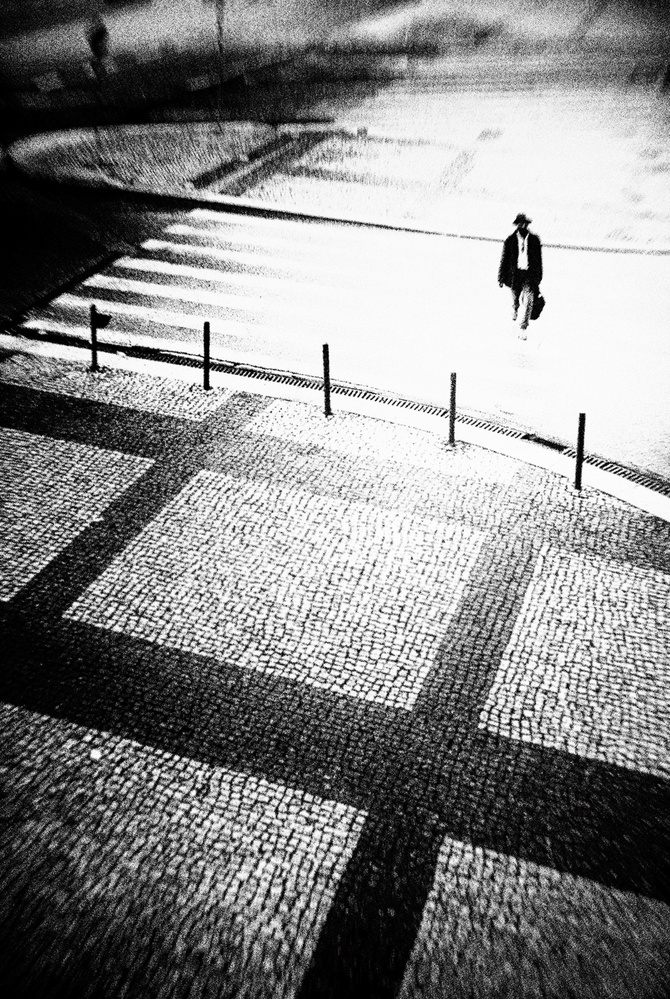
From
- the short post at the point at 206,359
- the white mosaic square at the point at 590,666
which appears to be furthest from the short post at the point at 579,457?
the short post at the point at 206,359

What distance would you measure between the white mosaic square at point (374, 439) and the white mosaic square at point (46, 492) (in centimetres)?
160

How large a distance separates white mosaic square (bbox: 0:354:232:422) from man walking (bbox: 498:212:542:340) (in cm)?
402

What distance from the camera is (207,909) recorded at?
13.2 ft

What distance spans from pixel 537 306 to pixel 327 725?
266 inches

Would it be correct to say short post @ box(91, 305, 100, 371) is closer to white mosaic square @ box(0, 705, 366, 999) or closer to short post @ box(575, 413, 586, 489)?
white mosaic square @ box(0, 705, 366, 999)

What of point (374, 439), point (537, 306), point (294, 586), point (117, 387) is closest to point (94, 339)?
point (117, 387)

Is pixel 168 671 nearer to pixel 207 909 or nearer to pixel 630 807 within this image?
pixel 207 909

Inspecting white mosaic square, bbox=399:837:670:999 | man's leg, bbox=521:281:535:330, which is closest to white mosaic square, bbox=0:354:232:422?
man's leg, bbox=521:281:535:330

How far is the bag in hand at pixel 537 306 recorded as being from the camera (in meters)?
9.59

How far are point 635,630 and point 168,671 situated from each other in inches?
144

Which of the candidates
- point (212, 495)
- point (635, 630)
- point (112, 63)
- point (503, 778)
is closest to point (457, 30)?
point (112, 63)

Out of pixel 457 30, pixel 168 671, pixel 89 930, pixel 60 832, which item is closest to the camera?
pixel 89 930

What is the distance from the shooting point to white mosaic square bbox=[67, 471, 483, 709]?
5.56 metres

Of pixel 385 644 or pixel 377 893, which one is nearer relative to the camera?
pixel 377 893
